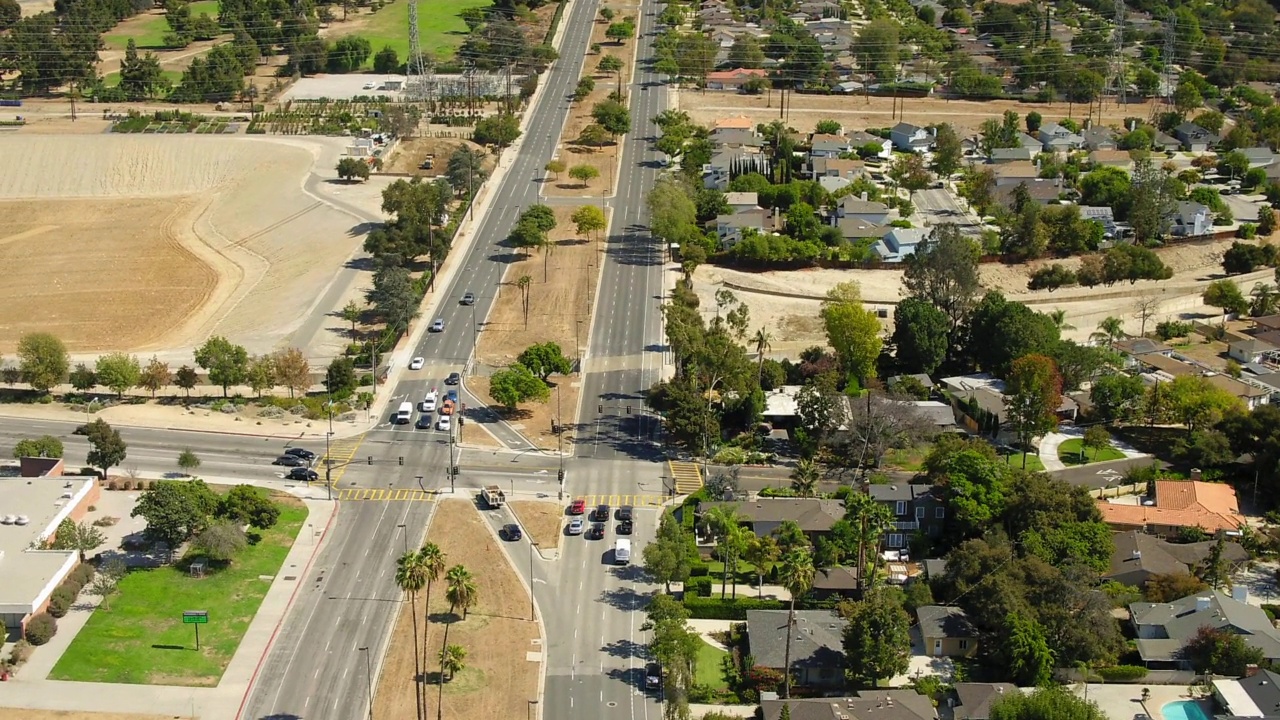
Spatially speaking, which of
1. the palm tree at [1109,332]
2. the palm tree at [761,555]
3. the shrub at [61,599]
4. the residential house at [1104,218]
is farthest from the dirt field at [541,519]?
the residential house at [1104,218]

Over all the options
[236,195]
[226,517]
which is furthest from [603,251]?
[226,517]

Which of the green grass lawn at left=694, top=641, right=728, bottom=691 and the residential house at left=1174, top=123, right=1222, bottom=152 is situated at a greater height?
the residential house at left=1174, top=123, right=1222, bottom=152

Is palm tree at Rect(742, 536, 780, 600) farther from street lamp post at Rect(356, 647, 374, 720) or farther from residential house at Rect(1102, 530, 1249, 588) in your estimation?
street lamp post at Rect(356, 647, 374, 720)

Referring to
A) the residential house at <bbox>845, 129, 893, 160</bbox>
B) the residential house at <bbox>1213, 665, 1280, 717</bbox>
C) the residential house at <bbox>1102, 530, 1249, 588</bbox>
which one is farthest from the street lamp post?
the residential house at <bbox>845, 129, 893, 160</bbox>

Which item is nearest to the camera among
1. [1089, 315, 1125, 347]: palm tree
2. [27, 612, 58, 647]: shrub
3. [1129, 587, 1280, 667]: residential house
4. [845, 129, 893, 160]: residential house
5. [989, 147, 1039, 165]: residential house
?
[1129, 587, 1280, 667]: residential house

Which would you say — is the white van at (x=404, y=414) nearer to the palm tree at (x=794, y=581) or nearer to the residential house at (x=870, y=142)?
the palm tree at (x=794, y=581)

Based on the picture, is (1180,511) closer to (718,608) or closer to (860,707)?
(718,608)

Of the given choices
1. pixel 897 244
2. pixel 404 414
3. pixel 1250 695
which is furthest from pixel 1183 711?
pixel 897 244
